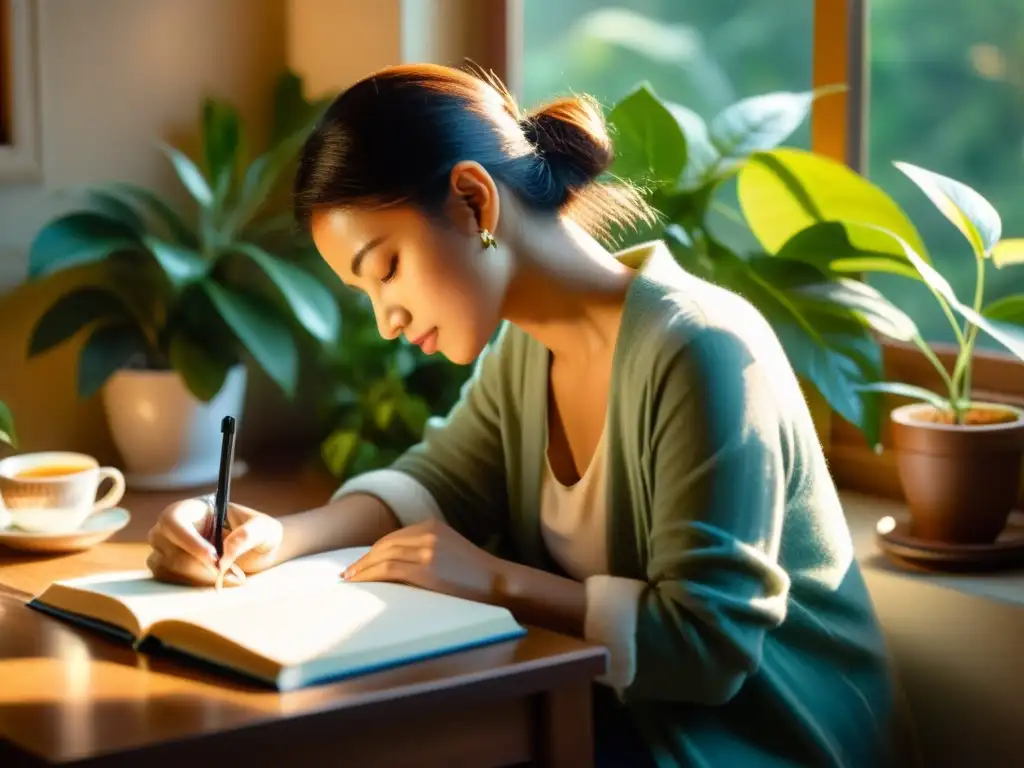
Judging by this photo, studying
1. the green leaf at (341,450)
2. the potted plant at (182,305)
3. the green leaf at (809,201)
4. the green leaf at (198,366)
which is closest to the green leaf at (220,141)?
the potted plant at (182,305)

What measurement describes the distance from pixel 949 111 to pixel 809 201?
319 mm

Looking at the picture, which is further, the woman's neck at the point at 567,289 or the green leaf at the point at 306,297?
the green leaf at the point at 306,297

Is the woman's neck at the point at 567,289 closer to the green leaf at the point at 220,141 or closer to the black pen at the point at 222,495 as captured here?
the black pen at the point at 222,495

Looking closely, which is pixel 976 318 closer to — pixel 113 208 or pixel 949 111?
pixel 949 111

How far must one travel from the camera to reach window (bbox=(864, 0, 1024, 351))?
197 cm

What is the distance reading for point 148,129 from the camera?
2.32 metres

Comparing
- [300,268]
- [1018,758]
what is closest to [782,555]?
[1018,758]

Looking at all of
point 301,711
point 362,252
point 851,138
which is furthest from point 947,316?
point 301,711

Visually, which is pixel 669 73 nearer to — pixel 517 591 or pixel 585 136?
pixel 585 136

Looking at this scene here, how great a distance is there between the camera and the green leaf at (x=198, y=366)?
2.13 metres

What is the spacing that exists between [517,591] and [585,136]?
1.51 feet

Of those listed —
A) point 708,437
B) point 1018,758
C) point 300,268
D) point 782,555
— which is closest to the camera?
point 708,437

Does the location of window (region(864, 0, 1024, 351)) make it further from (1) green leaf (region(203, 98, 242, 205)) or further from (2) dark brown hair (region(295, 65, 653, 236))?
(1) green leaf (region(203, 98, 242, 205))

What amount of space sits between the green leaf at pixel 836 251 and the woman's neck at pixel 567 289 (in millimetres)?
405
